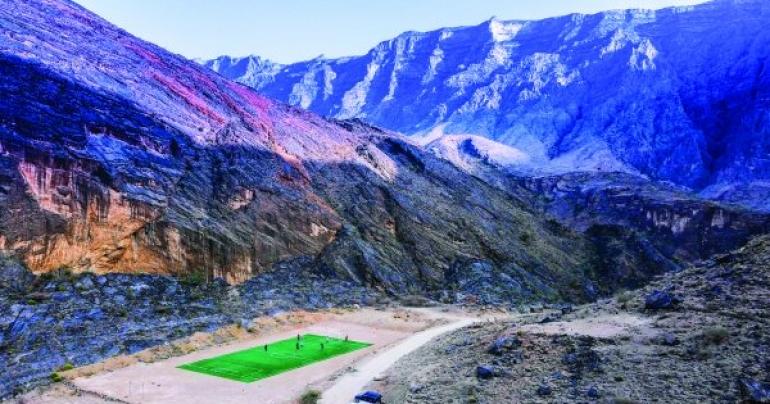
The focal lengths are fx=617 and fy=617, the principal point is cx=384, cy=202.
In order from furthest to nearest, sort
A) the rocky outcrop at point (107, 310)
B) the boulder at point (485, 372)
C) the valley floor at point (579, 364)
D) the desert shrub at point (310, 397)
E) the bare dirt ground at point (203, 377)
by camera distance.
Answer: the rocky outcrop at point (107, 310) → the bare dirt ground at point (203, 377) → the desert shrub at point (310, 397) → the boulder at point (485, 372) → the valley floor at point (579, 364)

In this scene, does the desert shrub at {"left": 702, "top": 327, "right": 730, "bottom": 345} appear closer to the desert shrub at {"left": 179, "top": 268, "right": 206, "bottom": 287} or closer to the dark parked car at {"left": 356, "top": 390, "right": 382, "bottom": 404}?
the dark parked car at {"left": 356, "top": 390, "right": 382, "bottom": 404}

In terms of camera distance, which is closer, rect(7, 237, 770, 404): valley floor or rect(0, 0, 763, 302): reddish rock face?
rect(7, 237, 770, 404): valley floor

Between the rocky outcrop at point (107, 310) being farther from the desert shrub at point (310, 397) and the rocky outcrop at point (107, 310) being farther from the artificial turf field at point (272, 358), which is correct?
the desert shrub at point (310, 397)

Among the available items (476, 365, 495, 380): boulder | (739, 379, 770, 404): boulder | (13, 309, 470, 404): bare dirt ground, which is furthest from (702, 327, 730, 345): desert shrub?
(13, 309, 470, 404): bare dirt ground

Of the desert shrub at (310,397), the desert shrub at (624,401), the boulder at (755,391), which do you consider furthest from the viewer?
the desert shrub at (310,397)

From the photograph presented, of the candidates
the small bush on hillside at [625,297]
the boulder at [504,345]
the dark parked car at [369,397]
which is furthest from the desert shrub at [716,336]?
the dark parked car at [369,397]
